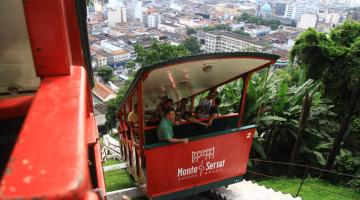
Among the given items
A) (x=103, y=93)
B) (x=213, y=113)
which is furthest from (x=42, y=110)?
(x=103, y=93)

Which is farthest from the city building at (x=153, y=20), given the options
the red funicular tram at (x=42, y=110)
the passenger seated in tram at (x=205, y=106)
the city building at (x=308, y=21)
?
the red funicular tram at (x=42, y=110)

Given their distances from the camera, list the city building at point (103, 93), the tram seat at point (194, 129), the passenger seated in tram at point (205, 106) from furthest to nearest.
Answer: the city building at point (103, 93)
the passenger seated in tram at point (205, 106)
the tram seat at point (194, 129)

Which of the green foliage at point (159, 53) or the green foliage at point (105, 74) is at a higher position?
the green foliage at point (159, 53)

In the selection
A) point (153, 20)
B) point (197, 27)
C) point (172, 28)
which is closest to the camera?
point (172, 28)

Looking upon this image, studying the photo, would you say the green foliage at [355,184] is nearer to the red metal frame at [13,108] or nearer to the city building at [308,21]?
the red metal frame at [13,108]

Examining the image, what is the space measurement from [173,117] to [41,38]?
399 centimetres

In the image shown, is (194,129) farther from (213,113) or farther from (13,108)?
(13,108)

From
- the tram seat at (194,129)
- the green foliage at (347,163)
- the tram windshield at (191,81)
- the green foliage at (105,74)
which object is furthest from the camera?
the green foliage at (105,74)

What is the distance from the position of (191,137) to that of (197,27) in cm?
12131

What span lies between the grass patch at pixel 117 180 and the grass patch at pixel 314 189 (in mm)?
3868

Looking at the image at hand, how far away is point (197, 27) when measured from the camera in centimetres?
12275

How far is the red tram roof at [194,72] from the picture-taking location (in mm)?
4465

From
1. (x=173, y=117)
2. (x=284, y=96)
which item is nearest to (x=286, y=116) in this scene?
(x=284, y=96)

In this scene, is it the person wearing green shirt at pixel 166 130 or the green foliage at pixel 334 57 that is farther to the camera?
the green foliage at pixel 334 57
